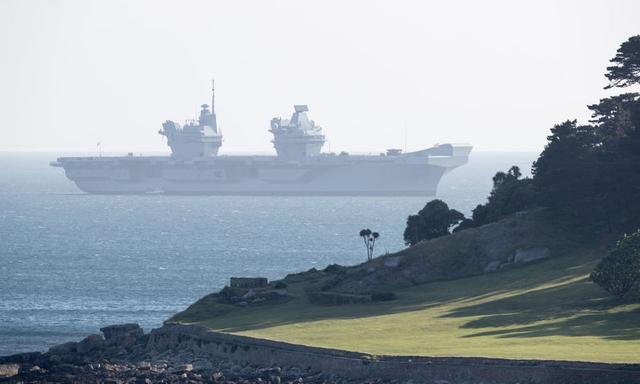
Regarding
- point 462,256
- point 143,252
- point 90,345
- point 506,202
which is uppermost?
point 506,202

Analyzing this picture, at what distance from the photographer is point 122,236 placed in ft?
450

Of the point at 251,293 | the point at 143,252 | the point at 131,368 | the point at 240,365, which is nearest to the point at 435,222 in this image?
the point at 251,293

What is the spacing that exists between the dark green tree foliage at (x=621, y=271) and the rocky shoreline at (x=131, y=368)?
1278 centimetres

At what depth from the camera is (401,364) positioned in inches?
1839

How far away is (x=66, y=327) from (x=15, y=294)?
50.8 ft

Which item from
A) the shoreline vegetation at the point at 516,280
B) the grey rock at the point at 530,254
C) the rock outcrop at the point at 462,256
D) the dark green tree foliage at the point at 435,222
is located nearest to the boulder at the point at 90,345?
the shoreline vegetation at the point at 516,280

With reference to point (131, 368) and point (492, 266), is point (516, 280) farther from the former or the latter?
point (131, 368)

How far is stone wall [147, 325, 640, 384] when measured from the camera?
4212 centimetres

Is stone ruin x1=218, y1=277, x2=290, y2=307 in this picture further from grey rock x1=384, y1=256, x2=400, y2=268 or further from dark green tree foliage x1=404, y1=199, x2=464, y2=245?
dark green tree foliage x1=404, y1=199, x2=464, y2=245

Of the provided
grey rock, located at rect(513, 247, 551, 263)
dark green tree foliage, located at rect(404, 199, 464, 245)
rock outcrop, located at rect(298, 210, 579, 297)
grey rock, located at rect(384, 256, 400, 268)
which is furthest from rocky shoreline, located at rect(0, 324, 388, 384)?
dark green tree foliage, located at rect(404, 199, 464, 245)

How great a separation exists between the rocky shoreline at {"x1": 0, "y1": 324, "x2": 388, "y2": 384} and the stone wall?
39 cm

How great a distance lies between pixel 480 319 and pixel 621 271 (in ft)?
17.8

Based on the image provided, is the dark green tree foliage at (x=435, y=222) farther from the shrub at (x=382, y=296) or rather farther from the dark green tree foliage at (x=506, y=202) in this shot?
the shrub at (x=382, y=296)

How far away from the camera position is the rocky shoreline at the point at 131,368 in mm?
49312
